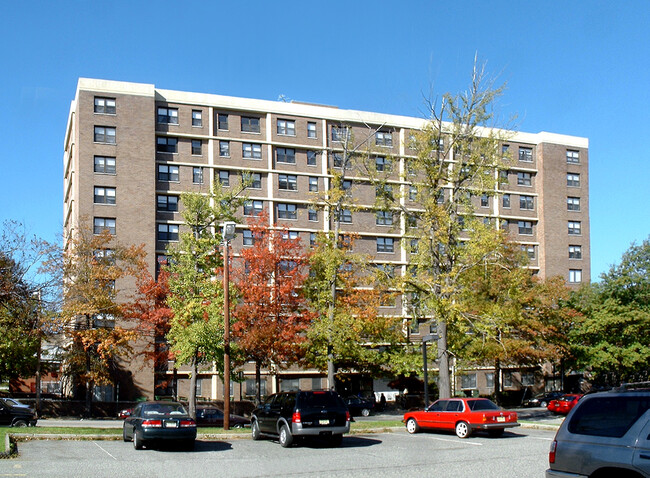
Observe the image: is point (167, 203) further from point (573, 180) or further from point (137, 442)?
point (573, 180)

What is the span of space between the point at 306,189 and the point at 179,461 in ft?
146

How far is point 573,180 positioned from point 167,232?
40.5m

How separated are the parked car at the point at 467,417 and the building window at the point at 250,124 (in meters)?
38.8

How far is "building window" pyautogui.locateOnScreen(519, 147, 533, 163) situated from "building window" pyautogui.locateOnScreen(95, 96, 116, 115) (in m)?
38.7

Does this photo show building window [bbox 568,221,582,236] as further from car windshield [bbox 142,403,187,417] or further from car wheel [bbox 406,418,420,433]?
car windshield [bbox 142,403,187,417]

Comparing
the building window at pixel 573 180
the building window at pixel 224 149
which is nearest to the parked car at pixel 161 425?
the building window at pixel 224 149

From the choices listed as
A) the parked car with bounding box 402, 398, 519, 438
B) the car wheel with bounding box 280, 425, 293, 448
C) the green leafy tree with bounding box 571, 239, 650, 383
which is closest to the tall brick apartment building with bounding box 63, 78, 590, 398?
the green leafy tree with bounding box 571, 239, 650, 383

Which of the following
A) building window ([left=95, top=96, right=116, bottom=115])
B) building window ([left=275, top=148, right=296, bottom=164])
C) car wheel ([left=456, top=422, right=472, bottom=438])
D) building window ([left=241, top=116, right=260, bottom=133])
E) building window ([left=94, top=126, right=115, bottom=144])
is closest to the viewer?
car wheel ([left=456, top=422, right=472, bottom=438])

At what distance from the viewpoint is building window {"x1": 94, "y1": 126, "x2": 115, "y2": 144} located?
2153 inches

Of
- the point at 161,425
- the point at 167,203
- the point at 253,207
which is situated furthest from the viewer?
the point at 253,207

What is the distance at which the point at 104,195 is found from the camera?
5406 centimetres

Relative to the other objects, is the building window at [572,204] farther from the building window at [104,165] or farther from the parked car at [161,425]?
the parked car at [161,425]

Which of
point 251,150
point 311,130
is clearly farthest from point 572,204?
point 251,150

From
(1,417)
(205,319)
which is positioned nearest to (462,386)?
(205,319)
